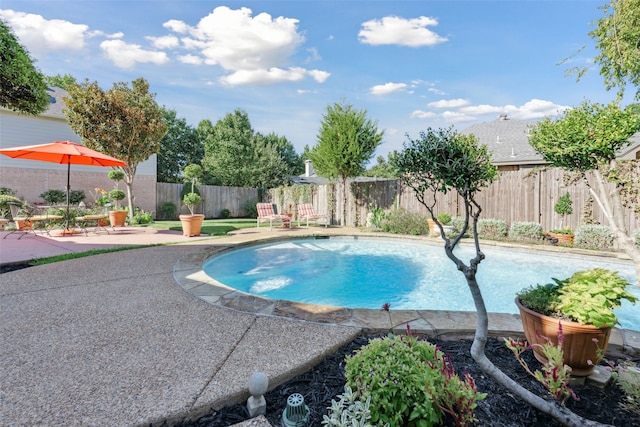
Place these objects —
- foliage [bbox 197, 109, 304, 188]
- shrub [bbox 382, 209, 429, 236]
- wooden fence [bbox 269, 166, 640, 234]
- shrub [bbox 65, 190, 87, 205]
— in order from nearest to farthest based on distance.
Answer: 1. wooden fence [bbox 269, 166, 640, 234]
2. shrub [bbox 382, 209, 429, 236]
3. shrub [bbox 65, 190, 87, 205]
4. foliage [bbox 197, 109, 304, 188]

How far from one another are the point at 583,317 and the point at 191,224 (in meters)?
8.05

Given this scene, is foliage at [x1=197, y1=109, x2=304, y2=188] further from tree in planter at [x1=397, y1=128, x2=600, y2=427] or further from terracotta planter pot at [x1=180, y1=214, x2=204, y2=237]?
tree in planter at [x1=397, y1=128, x2=600, y2=427]

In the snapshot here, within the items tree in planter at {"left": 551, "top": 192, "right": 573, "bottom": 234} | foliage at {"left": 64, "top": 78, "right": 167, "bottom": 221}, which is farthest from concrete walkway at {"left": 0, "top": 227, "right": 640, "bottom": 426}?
foliage at {"left": 64, "top": 78, "right": 167, "bottom": 221}

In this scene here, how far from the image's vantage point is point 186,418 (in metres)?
1.52

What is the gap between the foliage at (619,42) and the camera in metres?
8.14

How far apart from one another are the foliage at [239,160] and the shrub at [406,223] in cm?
1435

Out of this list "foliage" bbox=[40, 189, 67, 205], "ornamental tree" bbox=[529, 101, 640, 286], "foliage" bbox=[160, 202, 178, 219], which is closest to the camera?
"ornamental tree" bbox=[529, 101, 640, 286]

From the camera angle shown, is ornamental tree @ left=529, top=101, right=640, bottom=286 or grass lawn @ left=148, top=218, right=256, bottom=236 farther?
grass lawn @ left=148, top=218, right=256, bottom=236

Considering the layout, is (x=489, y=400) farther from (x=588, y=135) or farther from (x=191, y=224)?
(x=191, y=224)

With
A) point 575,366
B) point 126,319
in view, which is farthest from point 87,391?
point 575,366

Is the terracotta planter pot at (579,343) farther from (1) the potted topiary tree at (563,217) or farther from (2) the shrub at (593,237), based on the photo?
(1) the potted topiary tree at (563,217)

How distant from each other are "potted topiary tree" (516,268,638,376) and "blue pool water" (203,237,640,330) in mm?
2407

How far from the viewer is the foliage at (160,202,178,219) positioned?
14.6 metres

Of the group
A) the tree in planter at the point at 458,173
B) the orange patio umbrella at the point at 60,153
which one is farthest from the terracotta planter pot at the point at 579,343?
the orange patio umbrella at the point at 60,153
